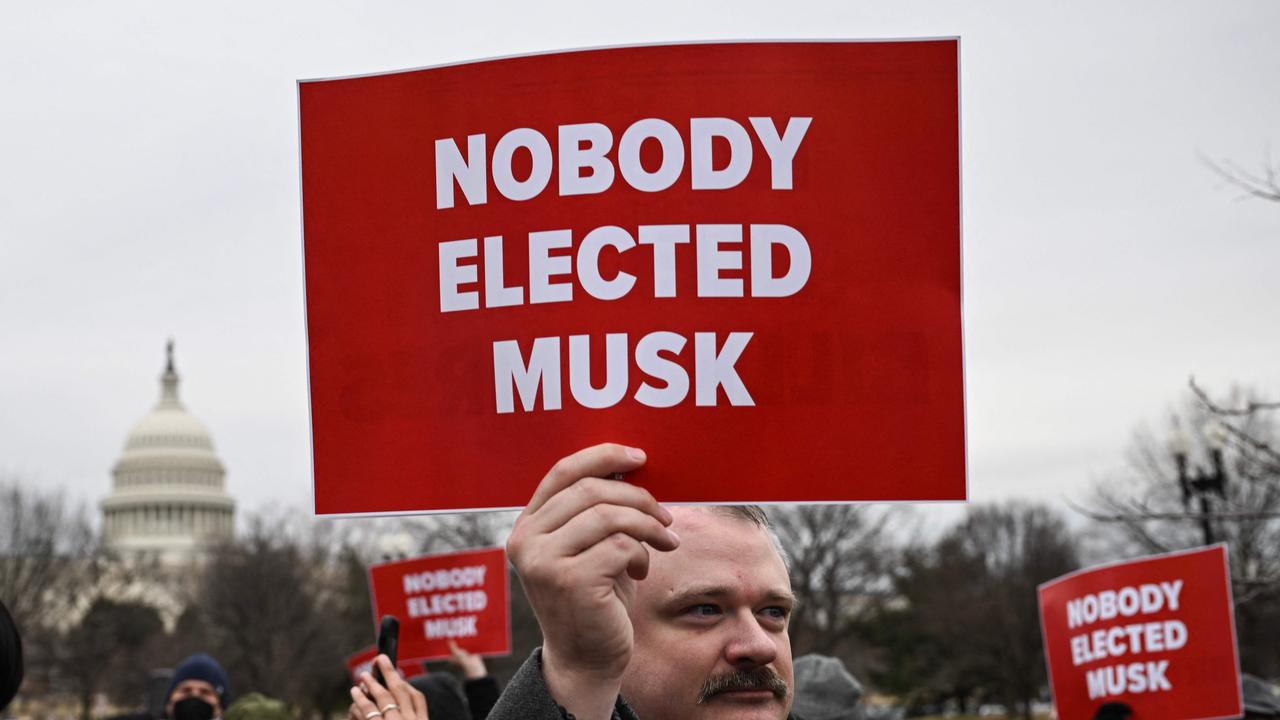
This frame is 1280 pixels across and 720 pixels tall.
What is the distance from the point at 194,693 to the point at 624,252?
5220 mm

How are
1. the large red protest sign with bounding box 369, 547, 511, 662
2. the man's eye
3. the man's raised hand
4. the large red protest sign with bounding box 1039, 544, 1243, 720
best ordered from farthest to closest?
1. the large red protest sign with bounding box 369, 547, 511, 662
2. the large red protest sign with bounding box 1039, 544, 1243, 720
3. the man's eye
4. the man's raised hand

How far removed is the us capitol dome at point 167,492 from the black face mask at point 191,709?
365ft

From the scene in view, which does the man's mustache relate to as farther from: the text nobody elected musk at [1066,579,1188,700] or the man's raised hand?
the text nobody elected musk at [1066,579,1188,700]

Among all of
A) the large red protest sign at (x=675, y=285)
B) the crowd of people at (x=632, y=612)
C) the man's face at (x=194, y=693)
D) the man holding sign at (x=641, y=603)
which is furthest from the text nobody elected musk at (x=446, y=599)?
the large red protest sign at (x=675, y=285)

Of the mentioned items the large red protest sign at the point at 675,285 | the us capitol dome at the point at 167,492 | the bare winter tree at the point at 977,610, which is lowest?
the bare winter tree at the point at 977,610

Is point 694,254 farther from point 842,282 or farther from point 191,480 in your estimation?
point 191,480

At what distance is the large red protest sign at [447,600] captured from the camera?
34.6 feet

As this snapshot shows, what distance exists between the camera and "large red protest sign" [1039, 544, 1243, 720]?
7.08m

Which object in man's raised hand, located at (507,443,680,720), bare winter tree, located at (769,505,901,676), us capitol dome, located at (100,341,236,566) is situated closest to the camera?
man's raised hand, located at (507,443,680,720)

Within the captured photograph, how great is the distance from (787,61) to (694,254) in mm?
365

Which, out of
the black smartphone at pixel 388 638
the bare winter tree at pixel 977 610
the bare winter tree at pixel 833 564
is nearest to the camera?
the black smartphone at pixel 388 638

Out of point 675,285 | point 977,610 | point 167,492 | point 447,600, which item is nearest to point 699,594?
point 675,285

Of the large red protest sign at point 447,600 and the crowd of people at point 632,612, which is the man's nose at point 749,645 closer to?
the crowd of people at point 632,612

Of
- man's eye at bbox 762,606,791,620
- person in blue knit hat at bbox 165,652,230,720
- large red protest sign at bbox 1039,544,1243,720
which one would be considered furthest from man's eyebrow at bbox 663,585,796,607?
person in blue knit hat at bbox 165,652,230,720
